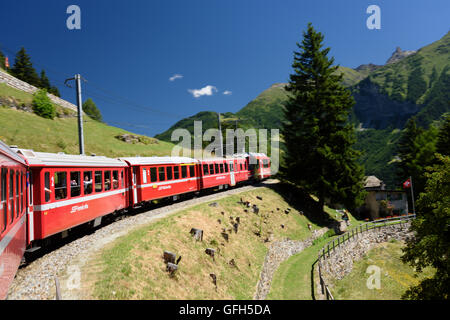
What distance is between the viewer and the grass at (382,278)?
18.1 meters

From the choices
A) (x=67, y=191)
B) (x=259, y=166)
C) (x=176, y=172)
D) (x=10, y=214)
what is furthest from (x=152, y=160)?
(x=259, y=166)

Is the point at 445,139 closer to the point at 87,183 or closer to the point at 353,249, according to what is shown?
the point at 353,249

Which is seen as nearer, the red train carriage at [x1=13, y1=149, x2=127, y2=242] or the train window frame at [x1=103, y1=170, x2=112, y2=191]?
the red train carriage at [x1=13, y1=149, x2=127, y2=242]

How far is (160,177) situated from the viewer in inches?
770

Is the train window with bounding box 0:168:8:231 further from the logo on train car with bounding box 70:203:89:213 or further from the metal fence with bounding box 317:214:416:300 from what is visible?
the metal fence with bounding box 317:214:416:300

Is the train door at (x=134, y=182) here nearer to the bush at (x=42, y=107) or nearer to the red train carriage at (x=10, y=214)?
the red train carriage at (x=10, y=214)

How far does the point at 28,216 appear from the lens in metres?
9.16

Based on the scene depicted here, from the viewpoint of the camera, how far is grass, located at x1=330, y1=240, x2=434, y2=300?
18.1 metres

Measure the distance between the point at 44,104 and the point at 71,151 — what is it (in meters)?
19.7

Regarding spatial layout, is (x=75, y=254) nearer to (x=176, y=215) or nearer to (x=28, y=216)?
(x=28, y=216)

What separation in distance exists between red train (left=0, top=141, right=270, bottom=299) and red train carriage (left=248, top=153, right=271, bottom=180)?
14322mm

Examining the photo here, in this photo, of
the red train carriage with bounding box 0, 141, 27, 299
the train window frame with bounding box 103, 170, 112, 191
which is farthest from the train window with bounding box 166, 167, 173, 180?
the red train carriage with bounding box 0, 141, 27, 299

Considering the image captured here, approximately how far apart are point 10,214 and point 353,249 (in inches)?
1063
